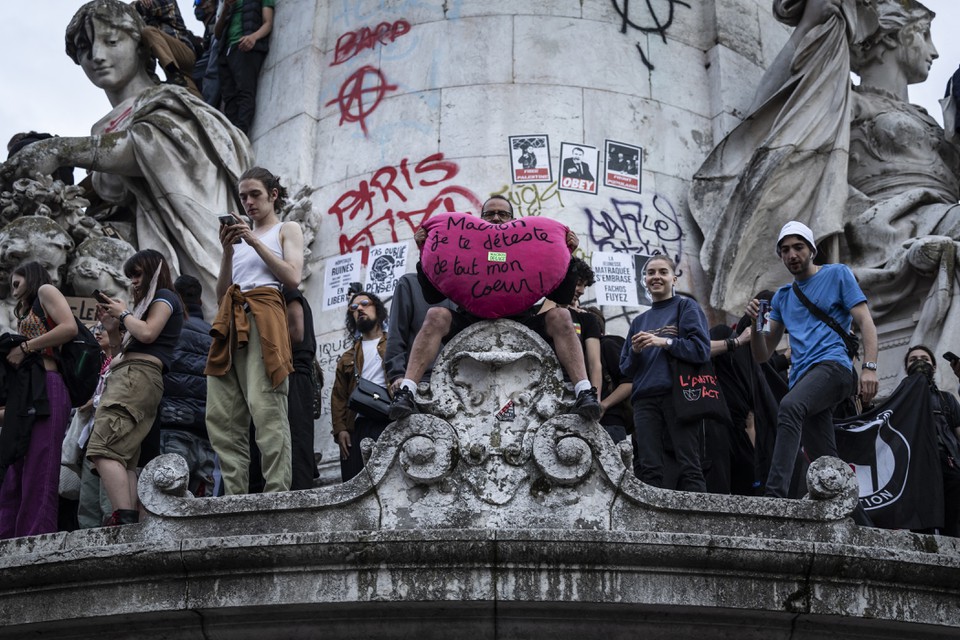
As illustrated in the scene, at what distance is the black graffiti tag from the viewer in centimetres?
1523

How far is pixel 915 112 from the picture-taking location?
49.7 ft

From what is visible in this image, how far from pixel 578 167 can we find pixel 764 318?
437cm

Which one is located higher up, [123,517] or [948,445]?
[948,445]

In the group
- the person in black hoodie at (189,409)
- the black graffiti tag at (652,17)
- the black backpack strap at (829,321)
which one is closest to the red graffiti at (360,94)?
the black graffiti tag at (652,17)

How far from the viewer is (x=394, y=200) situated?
14250 mm

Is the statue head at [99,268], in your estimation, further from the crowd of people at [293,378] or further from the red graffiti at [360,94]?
the crowd of people at [293,378]

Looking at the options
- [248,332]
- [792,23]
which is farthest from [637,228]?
[248,332]

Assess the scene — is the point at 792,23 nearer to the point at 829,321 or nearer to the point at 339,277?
the point at 339,277

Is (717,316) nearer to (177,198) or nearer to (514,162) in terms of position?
(514,162)

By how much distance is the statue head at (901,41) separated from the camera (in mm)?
15523

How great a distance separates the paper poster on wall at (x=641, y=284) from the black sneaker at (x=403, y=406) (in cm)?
536

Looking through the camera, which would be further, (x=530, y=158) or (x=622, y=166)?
(x=622, y=166)

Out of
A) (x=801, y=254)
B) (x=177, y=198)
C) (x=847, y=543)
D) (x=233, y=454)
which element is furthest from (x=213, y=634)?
(x=177, y=198)

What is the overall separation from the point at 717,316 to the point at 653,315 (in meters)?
3.81
